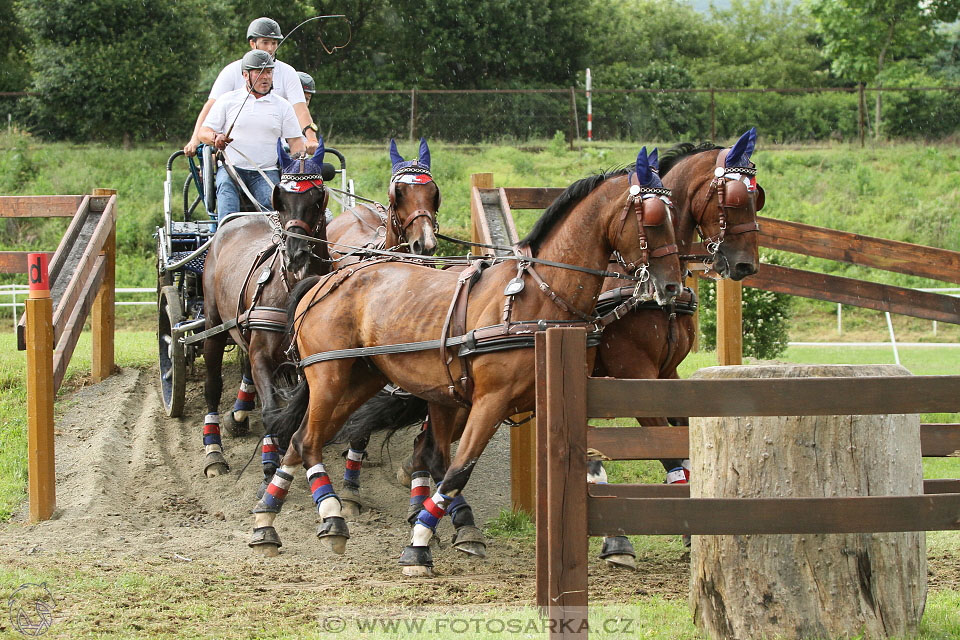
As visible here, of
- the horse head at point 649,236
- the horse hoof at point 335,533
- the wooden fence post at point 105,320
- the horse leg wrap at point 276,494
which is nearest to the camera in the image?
the horse head at point 649,236

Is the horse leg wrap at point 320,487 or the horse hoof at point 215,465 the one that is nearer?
the horse leg wrap at point 320,487

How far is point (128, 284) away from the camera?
19.1m


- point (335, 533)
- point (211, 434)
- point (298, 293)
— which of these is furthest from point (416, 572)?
point (211, 434)

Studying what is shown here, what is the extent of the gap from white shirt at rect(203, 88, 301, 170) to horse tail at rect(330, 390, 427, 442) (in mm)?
2677

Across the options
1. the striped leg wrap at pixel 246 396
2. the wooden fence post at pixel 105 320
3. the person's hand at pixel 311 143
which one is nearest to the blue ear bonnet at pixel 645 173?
the person's hand at pixel 311 143

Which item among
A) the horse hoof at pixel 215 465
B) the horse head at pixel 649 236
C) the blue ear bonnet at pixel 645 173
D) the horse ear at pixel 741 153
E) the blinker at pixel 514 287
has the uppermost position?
the horse ear at pixel 741 153

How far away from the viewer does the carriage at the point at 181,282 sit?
27.1 feet

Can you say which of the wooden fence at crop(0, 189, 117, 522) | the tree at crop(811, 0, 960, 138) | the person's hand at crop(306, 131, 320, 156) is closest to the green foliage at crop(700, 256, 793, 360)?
the person's hand at crop(306, 131, 320, 156)

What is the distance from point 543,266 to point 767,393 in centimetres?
223

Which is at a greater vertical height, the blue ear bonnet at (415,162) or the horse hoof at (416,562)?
the blue ear bonnet at (415,162)

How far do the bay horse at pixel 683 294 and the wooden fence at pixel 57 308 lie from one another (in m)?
2.39

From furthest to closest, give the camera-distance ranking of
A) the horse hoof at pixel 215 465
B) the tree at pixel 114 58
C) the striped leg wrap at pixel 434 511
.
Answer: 1. the tree at pixel 114 58
2. the horse hoof at pixel 215 465
3. the striped leg wrap at pixel 434 511

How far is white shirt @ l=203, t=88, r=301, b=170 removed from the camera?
328 inches

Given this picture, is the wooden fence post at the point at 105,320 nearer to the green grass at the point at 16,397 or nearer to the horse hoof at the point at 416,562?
the green grass at the point at 16,397
